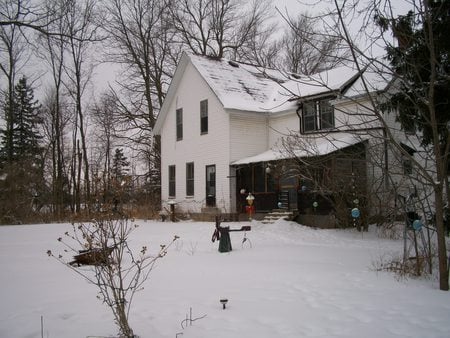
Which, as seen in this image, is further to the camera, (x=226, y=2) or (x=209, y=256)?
(x=226, y=2)

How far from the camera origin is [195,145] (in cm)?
2177

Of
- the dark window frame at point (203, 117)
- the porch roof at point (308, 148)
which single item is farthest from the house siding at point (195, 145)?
the porch roof at point (308, 148)

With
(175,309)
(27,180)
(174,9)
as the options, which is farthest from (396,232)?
(174,9)

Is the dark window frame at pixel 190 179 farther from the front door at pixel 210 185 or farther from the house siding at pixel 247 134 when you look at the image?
the house siding at pixel 247 134

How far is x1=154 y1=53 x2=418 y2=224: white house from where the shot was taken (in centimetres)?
1809

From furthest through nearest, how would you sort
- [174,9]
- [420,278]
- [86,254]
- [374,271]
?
[174,9] → [86,254] → [374,271] → [420,278]

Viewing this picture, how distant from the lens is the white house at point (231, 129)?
18094 millimetres

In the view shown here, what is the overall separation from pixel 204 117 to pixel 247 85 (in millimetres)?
2945

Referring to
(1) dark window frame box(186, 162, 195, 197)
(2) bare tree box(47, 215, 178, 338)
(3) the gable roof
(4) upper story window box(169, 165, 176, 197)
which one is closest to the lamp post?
(3) the gable roof

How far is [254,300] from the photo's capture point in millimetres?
5438

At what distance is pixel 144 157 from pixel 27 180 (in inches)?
442

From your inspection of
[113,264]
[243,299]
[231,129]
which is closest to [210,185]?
[231,129]

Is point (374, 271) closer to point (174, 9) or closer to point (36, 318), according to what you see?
point (36, 318)

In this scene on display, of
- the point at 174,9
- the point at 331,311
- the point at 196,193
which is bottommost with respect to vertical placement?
the point at 331,311
